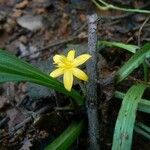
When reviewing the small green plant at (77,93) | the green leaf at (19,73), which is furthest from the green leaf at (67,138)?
the green leaf at (19,73)

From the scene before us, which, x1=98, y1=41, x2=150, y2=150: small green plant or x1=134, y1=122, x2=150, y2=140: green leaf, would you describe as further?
x1=134, y1=122, x2=150, y2=140: green leaf

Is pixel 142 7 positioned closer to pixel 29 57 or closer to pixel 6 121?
pixel 29 57

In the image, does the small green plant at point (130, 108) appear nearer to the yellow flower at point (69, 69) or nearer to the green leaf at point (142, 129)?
the green leaf at point (142, 129)

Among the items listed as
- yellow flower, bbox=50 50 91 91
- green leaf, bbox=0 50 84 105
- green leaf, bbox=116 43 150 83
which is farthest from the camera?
green leaf, bbox=116 43 150 83

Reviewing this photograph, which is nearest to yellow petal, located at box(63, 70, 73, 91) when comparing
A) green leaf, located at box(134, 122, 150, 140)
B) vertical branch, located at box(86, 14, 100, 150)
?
vertical branch, located at box(86, 14, 100, 150)

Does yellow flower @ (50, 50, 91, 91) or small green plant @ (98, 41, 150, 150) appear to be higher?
yellow flower @ (50, 50, 91, 91)

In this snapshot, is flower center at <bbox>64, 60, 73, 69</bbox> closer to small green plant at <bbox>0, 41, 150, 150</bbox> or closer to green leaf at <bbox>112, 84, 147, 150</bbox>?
small green plant at <bbox>0, 41, 150, 150</bbox>
